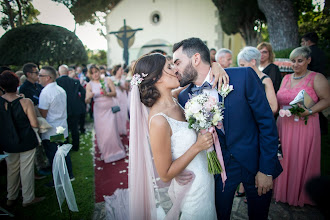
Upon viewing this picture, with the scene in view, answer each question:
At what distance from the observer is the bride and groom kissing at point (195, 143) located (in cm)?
205

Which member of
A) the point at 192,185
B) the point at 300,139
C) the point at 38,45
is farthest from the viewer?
the point at 38,45

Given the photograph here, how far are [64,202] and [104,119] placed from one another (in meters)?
2.62

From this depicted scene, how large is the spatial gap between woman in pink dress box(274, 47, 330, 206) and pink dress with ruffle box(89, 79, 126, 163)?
4.34 metres

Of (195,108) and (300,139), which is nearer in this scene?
(195,108)

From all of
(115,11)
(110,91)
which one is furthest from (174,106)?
(115,11)

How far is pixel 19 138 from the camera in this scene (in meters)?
3.76

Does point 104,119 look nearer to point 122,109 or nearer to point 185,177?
point 122,109

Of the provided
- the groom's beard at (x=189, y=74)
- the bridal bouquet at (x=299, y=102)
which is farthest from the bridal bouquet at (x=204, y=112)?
the bridal bouquet at (x=299, y=102)

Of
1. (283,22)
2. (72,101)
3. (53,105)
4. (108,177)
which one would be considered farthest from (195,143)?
(283,22)

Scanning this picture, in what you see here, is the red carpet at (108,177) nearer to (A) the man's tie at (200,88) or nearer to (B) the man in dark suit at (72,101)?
(B) the man in dark suit at (72,101)

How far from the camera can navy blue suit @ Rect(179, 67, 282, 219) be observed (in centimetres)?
206

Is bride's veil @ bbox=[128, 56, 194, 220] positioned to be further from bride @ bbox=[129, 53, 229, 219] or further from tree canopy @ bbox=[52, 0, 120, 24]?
tree canopy @ bbox=[52, 0, 120, 24]

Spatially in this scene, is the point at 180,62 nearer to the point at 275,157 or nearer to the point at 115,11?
the point at 275,157

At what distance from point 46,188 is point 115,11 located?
2268 centimetres
